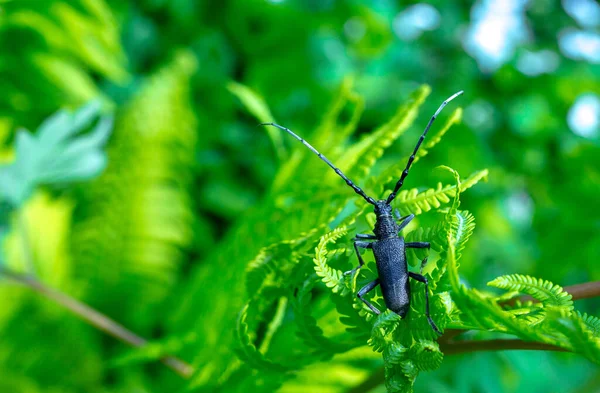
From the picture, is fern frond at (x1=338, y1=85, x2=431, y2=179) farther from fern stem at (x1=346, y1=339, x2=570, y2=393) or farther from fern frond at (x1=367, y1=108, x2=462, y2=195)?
fern stem at (x1=346, y1=339, x2=570, y2=393)

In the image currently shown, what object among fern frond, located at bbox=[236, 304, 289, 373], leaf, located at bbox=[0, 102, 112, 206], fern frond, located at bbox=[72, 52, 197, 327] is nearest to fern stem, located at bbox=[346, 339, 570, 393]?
fern frond, located at bbox=[236, 304, 289, 373]

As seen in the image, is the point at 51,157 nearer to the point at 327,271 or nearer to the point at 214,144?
the point at 327,271

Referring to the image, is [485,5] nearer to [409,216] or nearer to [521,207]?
[521,207]

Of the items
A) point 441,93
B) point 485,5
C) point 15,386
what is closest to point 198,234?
point 15,386

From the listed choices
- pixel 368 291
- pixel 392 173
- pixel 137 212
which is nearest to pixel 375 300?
pixel 368 291

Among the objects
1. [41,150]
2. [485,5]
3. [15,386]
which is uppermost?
[485,5]

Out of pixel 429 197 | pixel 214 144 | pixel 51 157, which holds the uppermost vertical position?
pixel 214 144
